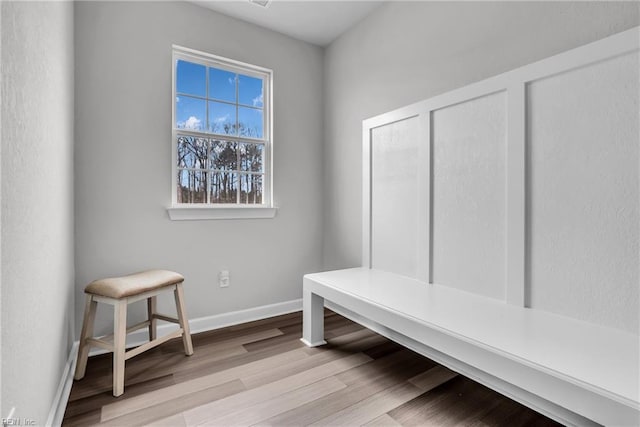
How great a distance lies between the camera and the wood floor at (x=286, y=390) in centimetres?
145

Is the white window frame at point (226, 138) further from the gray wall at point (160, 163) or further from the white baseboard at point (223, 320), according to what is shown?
the white baseboard at point (223, 320)

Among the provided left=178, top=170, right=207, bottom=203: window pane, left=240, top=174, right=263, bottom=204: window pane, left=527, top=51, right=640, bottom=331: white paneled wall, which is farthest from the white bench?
left=178, top=170, right=207, bottom=203: window pane

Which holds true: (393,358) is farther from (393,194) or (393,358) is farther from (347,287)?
(393,194)

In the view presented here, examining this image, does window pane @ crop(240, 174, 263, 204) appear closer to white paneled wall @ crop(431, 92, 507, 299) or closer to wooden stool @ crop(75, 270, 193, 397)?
wooden stool @ crop(75, 270, 193, 397)

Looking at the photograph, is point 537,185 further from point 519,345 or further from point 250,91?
point 250,91

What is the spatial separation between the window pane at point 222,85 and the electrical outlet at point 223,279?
145 cm

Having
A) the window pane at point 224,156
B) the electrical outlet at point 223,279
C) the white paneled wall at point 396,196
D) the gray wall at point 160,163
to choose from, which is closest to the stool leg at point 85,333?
the gray wall at point 160,163

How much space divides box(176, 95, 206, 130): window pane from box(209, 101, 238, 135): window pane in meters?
0.07

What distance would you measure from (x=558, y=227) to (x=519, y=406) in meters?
0.89

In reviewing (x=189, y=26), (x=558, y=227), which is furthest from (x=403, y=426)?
(x=189, y=26)

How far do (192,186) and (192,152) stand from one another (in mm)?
274

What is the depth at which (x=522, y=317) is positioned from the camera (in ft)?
4.62

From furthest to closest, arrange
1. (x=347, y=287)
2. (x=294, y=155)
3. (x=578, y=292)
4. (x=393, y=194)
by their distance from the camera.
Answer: (x=294, y=155) < (x=393, y=194) < (x=347, y=287) < (x=578, y=292)

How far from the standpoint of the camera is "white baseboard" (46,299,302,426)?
4.74 ft
